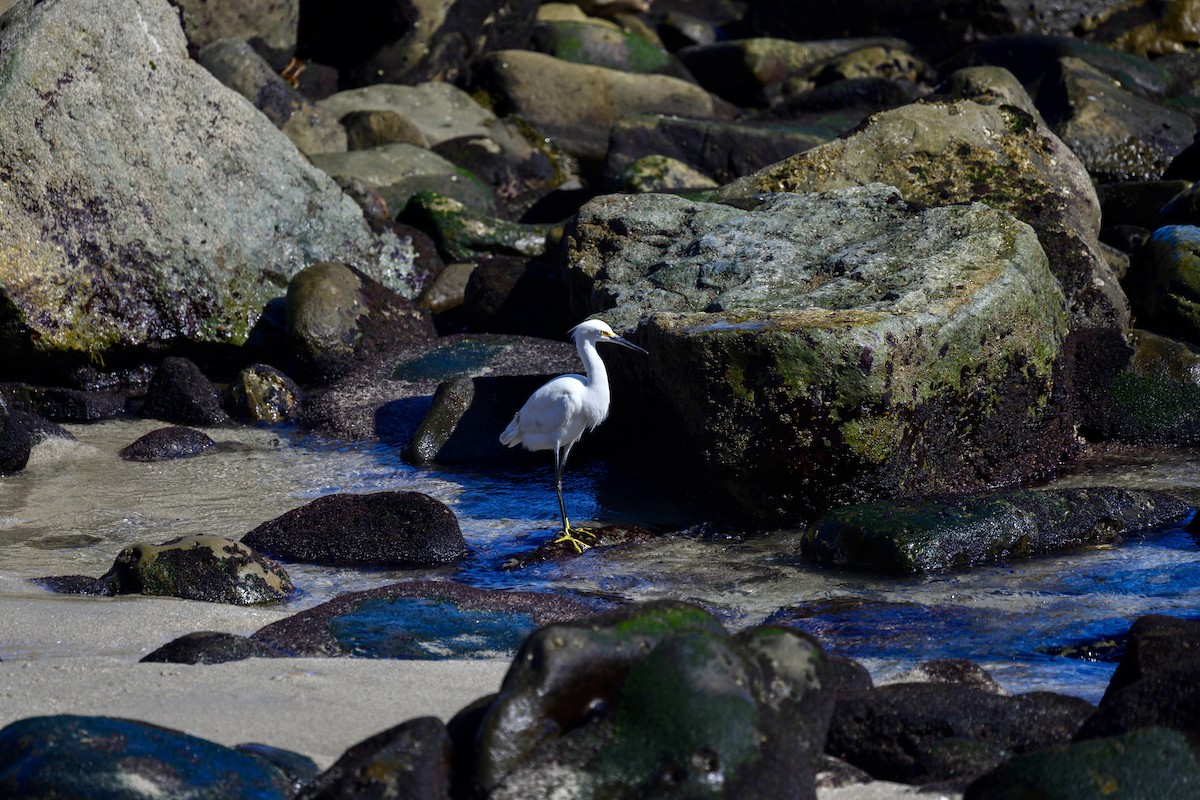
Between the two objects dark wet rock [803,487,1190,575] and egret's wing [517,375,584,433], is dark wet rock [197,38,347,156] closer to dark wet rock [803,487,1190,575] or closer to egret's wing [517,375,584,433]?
egret's wing [517,375,584,433]

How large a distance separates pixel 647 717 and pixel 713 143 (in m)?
12.6

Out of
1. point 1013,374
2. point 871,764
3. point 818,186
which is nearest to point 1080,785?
point 871,764

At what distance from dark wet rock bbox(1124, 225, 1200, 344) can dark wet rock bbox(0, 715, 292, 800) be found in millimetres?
8291

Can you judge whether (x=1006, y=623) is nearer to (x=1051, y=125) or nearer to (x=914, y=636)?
(x=914, y=636)

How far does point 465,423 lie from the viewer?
8.77 m

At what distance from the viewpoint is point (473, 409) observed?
886cm

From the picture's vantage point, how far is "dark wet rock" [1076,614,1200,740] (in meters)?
3.47

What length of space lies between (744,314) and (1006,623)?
238 cm

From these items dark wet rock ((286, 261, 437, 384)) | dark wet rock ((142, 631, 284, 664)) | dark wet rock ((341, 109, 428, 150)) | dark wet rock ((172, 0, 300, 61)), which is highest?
dark wet rock ((172, 0, 300, 61))

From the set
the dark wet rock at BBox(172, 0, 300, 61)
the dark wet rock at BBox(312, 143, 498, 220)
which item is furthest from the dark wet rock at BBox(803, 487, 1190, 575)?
the dark wet rock at BBox(172, 0, 300, 61)

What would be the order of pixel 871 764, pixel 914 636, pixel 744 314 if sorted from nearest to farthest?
pixel 871 764
pixel 914 636
pixel 744 314

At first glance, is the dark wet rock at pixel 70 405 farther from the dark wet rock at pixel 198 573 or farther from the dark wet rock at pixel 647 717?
the dark wet rock at pixel 647 717

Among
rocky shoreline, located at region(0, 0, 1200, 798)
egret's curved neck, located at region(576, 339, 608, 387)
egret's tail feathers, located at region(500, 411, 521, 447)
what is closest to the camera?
rocky shoreline, located at region(0, 0, 1200, 798)

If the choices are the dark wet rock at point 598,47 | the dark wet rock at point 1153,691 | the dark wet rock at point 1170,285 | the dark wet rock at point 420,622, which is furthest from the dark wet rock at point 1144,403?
the dark wet rock at point 598,47
